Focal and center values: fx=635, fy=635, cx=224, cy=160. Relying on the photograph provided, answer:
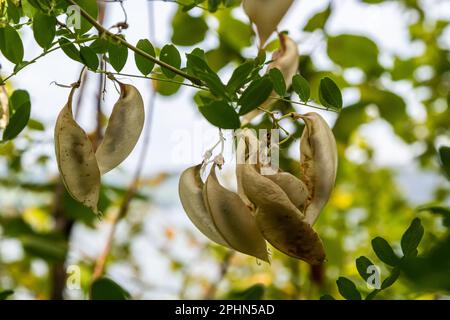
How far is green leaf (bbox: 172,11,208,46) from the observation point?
71 centimetres

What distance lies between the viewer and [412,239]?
389 mm

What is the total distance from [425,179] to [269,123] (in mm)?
1326

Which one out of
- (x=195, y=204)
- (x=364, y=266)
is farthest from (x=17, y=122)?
(x=364, y=266)

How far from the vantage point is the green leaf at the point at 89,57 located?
1.27ft

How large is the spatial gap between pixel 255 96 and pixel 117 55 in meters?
0.10

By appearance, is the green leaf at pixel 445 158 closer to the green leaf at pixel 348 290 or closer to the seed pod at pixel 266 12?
the green leaf at pixel 348 290

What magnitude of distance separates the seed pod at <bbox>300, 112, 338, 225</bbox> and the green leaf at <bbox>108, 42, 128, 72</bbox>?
122mm

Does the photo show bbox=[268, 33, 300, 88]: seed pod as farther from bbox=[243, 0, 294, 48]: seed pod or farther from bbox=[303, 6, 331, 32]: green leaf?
bbox=[303, 6, 331, 32]: green leaf

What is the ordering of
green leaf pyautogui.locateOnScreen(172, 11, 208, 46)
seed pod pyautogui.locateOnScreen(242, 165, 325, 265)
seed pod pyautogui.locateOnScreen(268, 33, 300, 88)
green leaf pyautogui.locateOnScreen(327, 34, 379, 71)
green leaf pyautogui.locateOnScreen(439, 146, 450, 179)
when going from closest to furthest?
green leaf pyautogui.locateOnScreen(439, 146, 450, 179) → seed pod pyautogui.locateOnScreen(242, 165, 325, 265) → seed pod pyautogui.locateOnScreen(268, 33, 300, 88) → green leaf pyautogui.locateOnScreen(172, 11, 208, 46) → green leaf pyautogui.locateOnScreen(327, 34, 379, 71)

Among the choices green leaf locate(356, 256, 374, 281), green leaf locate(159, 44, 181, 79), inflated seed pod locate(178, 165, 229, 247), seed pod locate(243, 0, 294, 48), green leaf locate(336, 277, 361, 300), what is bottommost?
green leaf locate(336, 277, 361, 300)

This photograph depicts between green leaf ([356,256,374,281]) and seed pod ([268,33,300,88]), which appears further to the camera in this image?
seed pod ([268,33,300,88])

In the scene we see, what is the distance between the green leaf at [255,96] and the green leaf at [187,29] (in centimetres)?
36

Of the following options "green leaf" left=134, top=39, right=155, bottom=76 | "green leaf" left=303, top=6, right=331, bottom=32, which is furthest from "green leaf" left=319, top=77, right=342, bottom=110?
"green leaf" left=303, top=6, right=331, bottom=32

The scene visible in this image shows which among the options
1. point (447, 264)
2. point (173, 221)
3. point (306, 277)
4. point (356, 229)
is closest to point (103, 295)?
point (447, 264)
